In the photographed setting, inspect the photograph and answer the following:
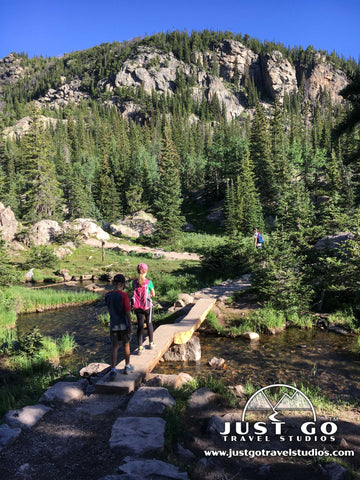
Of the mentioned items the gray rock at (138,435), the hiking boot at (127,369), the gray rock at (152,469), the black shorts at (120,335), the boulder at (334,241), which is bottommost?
the hiking boot at (127,369)

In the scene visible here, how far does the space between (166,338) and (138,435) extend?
4.96m

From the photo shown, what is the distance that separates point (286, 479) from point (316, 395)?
300 centimetres

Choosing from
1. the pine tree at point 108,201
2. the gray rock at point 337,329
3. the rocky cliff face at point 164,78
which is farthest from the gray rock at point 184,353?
the rocky cliff face at point 164,78

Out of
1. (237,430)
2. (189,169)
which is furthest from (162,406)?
(189,169)

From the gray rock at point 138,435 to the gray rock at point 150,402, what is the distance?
32 cm

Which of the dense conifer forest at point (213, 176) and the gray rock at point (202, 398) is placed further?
the dense conifer forest at point (213, 176)

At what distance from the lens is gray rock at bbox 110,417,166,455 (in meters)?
4.16

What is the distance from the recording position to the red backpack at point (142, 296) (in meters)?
7.87

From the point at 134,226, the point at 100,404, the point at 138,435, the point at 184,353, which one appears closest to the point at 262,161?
the point at 134,226

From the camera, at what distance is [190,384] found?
6.65 meters

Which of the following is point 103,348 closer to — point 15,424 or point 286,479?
point 15,424

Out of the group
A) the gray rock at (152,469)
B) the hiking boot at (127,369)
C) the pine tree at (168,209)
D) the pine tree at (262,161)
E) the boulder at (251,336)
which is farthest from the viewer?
the pine tree at (262,161)

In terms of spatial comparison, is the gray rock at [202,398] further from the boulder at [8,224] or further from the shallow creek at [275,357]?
the boulder at [8,224]

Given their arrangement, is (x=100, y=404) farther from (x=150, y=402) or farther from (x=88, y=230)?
(x=88, y=230)
